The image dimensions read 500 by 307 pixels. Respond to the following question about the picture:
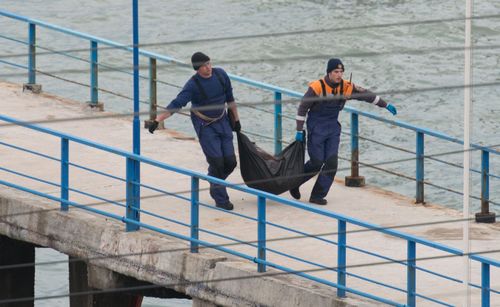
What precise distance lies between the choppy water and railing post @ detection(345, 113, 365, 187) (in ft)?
34.2

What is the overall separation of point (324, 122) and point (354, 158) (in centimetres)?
101

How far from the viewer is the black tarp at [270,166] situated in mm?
16438

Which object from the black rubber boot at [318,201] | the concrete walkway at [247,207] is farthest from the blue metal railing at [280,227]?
the black rubber boot at [318,201]

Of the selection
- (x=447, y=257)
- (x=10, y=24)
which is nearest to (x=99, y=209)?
(x=447, y=257)

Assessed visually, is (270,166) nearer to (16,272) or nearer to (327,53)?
(16,272)

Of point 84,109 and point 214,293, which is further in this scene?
point 84,109

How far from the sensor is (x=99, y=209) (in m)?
15.9

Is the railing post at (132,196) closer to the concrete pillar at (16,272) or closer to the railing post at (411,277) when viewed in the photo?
the concrete pillar at (16,272)

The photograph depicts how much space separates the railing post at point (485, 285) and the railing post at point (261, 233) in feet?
6.10

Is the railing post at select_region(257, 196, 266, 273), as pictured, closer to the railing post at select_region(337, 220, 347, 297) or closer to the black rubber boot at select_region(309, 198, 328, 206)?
the railing post at select_region(337, 220, 347, 297)

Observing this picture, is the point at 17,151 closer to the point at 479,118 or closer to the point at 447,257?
the point at 447,257

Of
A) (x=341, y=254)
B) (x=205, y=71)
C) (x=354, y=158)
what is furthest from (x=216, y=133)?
(x=341, y=254)

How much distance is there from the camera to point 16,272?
54.4 feet

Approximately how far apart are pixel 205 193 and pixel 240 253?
2410mm
